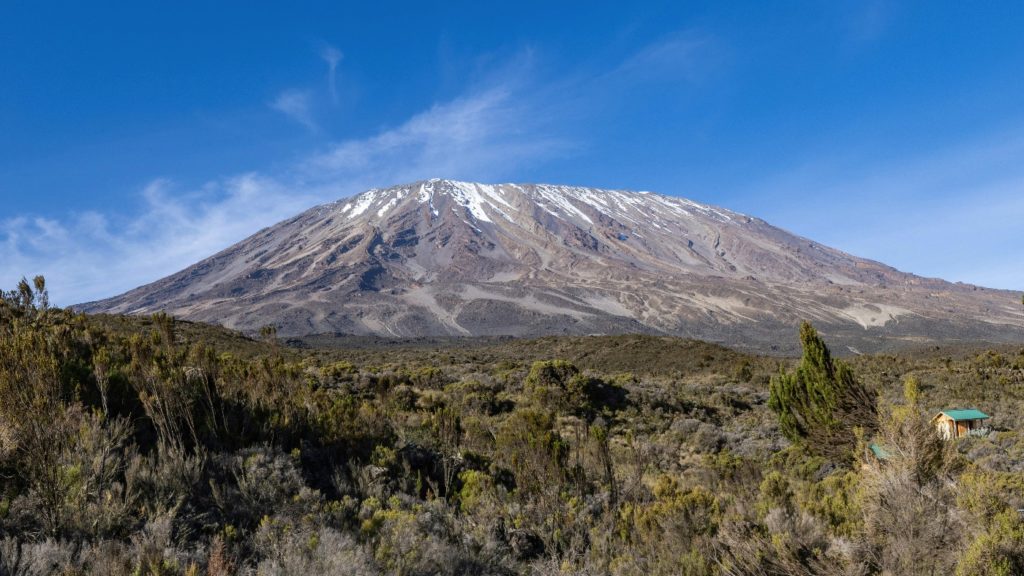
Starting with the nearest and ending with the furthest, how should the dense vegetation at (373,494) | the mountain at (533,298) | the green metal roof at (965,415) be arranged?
the dense vegetation at (373,494) < the green metal roof at (965,415) < the mountain at (533,298)

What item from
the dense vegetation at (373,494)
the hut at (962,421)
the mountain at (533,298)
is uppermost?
the mountain at (533,298)

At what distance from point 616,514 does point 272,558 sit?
3.95 metres

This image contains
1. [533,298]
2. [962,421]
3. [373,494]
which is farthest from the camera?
[533,298]

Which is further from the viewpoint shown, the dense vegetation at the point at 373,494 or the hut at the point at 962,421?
the hut at the point at 962,421

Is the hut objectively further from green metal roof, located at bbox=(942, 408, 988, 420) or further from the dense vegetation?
the dense vegetation

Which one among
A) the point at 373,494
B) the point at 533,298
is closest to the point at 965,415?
the point at 373,494

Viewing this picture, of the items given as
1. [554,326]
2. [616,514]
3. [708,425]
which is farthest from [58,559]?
[554,326]

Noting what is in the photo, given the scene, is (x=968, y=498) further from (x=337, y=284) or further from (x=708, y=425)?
(x=337, y=284)

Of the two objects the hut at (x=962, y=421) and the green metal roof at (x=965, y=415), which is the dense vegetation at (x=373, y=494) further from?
the green metal roof at (x=965, y=415)

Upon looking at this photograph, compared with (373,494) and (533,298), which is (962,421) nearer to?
(373,494)

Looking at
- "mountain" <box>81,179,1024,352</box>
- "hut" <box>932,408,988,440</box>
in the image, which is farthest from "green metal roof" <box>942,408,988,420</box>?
"mountain" <box>81,179,1024,352</box>

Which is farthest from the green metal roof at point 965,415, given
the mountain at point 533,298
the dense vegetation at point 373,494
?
Answer: the mountain at point 533,298

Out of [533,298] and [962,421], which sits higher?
[533,298]

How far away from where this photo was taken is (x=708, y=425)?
659 inches
